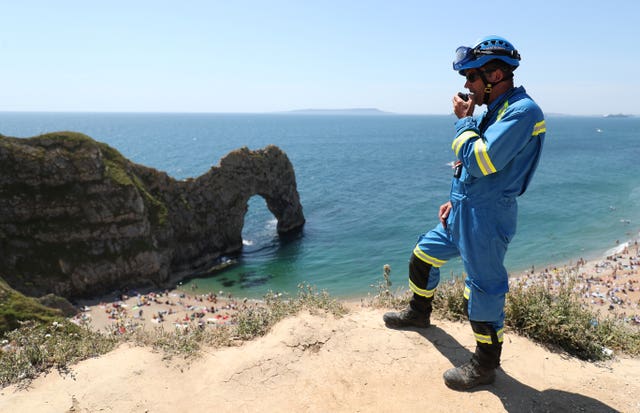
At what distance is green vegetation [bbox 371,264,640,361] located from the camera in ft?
18.7

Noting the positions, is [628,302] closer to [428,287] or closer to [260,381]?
[428,287]

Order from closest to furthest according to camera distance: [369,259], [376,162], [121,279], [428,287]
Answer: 1. [428,287]
2. [121,279]
3. [369,259]
4. [376,162]

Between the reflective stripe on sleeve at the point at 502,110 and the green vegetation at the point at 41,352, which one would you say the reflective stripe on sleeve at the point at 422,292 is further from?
the green vegetation at the point at 41,352

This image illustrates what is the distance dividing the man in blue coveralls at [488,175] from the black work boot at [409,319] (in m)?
1.20

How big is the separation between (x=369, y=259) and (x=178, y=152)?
9441 centimetres

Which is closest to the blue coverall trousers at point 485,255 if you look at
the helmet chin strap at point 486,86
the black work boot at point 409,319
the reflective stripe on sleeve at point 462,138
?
the reflective stripe on sleeve at point 462,138

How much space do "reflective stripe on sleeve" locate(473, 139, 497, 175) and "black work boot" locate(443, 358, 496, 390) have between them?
230cm

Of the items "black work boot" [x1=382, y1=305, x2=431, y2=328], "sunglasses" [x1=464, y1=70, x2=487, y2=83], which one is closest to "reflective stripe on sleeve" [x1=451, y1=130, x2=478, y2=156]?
"sunglasses" [x1=464, y1=70, x2=487, y2=83]

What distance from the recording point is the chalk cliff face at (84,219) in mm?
23625

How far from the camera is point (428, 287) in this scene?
18.6ft

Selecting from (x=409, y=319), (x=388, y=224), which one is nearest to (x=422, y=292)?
(x=409, y=319)

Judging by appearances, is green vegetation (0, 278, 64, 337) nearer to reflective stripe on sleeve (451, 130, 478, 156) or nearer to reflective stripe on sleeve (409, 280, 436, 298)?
reflective stripe on sleeve (409, 280, 436, 298)

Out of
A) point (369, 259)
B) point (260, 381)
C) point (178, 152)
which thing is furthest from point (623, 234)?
point (178, 152)

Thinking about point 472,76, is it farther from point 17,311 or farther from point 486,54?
point 17,311
